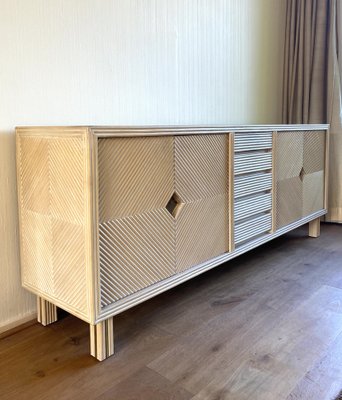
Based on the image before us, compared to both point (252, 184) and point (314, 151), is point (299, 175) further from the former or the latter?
point (252, 184)

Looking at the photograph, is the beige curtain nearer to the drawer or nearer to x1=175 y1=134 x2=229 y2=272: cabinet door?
the drawer

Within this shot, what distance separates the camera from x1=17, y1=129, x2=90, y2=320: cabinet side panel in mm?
1134

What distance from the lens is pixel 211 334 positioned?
1361mm

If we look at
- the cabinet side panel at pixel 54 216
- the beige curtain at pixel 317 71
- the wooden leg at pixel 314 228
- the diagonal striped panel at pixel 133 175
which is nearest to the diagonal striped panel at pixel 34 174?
the cabinet side panel at pixel 54 216

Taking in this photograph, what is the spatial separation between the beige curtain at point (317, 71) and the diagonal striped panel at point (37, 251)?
209cm

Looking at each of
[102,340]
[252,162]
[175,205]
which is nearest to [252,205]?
[252,162]

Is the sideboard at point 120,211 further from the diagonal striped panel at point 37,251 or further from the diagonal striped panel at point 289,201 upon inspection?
the diagonal striped panel at point 289,201

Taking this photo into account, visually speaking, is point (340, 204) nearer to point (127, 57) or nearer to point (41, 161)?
point (127, 57)

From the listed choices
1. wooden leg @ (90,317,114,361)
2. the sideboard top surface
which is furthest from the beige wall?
wooden leg @ (90,317,114,361)

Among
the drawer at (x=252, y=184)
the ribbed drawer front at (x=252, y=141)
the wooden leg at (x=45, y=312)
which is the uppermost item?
the ribbed drawer front at (x=252, y=141)

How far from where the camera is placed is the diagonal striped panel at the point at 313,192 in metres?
2.25

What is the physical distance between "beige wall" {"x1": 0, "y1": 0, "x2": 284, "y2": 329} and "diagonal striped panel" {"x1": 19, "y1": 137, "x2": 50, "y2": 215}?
0.06 m

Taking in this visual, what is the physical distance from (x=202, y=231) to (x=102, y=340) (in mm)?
534

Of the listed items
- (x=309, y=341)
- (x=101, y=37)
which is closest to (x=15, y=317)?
(x=309, y=341)
